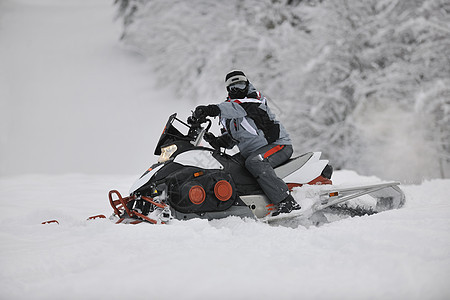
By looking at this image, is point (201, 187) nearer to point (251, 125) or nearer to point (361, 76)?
point (251, 125)

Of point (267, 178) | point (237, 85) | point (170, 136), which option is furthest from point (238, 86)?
point (267, 178)

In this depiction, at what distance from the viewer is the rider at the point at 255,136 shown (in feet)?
10.1

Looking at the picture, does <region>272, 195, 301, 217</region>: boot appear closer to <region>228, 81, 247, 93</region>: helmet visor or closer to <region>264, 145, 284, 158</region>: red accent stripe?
<region>264, 145, 284, 158</region>: red accent stripe

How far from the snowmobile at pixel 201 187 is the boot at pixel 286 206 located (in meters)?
0.04

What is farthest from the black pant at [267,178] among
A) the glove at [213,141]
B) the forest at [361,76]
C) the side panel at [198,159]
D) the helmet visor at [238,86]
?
the forest at [361,76]

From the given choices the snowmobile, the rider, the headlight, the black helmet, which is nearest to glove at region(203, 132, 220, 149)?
the rider

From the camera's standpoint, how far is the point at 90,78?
18094 mm

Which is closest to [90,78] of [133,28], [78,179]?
[133,28]

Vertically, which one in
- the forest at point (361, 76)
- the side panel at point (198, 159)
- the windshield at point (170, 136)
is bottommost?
the side panel at point (198, 159)

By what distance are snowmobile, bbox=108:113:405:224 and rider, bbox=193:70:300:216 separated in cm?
9

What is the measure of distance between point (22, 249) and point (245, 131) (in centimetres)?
186

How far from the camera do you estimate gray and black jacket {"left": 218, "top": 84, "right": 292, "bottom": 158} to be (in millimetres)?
3234

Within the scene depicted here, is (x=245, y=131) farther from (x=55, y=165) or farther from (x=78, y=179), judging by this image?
(x=55, y=165)

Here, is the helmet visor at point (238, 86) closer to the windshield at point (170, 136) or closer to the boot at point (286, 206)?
the windshield at point (170, 136)
